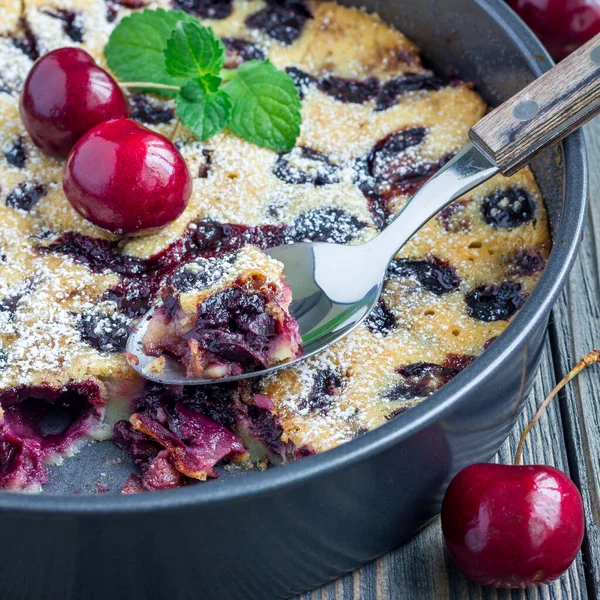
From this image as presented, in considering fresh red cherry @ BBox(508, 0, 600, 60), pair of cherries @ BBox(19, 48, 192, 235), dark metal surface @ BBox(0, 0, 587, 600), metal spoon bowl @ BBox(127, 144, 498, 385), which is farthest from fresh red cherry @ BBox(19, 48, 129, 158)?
fresh red cherry @ BBox(508, 0, 600, 60)

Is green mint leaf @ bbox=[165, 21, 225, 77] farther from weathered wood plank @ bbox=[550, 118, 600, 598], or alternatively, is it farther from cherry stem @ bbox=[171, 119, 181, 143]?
weathered wood plank @ bbox=[550, 118, 600, 598]

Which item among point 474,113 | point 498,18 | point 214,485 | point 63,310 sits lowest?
point 63,310

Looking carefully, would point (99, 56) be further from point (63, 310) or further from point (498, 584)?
point (498, 584)

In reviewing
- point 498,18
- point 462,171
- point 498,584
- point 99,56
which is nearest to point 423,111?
point 498,18

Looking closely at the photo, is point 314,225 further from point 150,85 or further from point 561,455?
point 561,455

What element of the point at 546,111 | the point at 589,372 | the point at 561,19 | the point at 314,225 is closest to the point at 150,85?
the point at 314,225

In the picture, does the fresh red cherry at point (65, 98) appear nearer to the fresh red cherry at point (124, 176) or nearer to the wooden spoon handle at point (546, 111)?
the fresh red cherry at point (124, 176)

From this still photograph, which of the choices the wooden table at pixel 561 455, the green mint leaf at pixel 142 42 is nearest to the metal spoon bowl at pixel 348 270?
the wooden table at pixel 561 455
